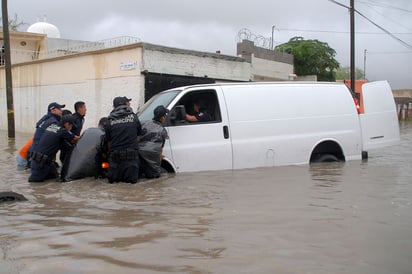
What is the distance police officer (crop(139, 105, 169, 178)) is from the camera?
7.09 metres

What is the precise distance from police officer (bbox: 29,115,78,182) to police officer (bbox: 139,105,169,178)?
1297 mm

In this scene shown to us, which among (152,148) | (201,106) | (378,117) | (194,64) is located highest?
(194,64)

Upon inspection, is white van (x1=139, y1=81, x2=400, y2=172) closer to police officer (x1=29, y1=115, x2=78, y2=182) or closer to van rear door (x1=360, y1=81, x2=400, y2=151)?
van rear door (x1=360, y1=81, x2=400, y2=151)

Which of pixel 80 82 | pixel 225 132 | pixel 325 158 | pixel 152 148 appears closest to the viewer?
pixel 152 148

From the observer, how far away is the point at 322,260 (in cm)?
368

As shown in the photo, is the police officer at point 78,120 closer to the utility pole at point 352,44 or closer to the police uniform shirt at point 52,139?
the police uniform shirt at point 52,139

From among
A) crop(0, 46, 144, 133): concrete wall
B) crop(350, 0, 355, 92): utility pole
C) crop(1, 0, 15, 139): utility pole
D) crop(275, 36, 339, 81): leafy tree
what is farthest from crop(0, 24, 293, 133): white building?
crop(275, 36, 339, 81): leafy tree

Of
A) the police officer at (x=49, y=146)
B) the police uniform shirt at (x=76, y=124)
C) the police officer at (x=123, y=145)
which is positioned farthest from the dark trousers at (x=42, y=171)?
the police officer at (x=123, y=145)

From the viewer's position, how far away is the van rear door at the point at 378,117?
8.96 meters

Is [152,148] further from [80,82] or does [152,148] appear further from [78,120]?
[80,82]

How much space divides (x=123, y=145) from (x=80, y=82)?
40.4ft

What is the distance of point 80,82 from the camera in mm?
18359

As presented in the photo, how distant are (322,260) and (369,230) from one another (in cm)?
109

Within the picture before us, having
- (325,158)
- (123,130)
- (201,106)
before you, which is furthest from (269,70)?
(123,130)
